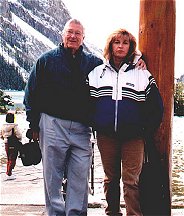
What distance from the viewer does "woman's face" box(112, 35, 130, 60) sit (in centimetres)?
306

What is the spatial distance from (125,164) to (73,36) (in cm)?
108

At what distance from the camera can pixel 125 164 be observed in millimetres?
3072

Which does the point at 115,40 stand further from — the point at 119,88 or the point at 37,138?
the point at 37,138

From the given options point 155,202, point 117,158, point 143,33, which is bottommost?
point 155,202

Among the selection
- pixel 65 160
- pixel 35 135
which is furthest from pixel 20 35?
pixel 65 160

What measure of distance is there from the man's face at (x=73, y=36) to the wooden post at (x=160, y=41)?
1.69 feet

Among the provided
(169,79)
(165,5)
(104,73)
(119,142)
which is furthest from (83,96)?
(165,5)

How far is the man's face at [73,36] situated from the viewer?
10.4ft

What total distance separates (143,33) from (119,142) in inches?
36.2

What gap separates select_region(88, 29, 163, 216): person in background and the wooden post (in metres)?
0.14

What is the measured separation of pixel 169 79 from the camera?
3266 millimetres

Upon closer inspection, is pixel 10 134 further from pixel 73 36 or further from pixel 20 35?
pixel 20 35

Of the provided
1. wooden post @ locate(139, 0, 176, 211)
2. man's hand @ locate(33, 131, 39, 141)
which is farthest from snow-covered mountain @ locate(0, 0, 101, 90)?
wooden post @ locate(139, 0, 176, 211)

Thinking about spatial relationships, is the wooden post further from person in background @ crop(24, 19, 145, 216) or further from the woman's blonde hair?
person in background @ crop(24, 19, 145, 216)
